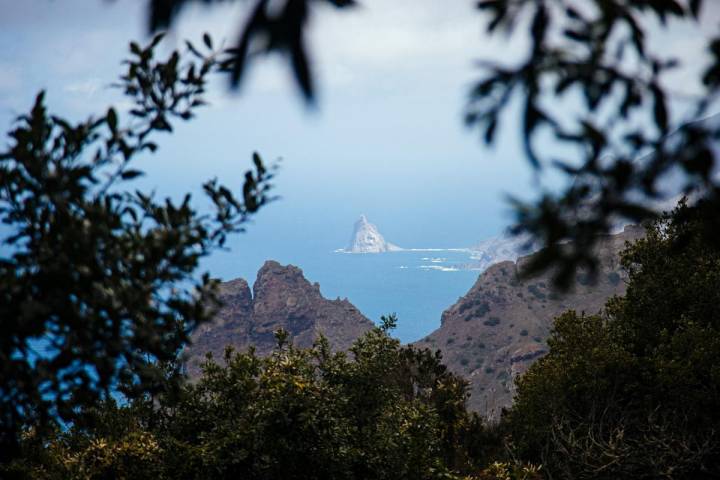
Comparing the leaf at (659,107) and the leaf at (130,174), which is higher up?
the leaf at (130,174)

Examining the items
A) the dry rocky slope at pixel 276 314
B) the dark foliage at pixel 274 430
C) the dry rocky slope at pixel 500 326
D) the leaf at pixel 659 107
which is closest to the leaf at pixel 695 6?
the leaf at pixel 659 107

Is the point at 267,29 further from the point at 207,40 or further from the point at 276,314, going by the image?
the point at 276,314

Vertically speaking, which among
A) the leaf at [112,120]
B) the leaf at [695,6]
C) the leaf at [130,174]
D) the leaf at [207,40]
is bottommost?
the leaf at [695,6]

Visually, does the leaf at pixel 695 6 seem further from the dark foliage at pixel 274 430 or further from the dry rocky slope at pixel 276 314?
the dry rocky slope at pixel 276 314

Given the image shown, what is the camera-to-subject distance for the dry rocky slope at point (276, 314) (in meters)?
102

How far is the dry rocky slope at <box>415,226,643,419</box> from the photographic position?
81.3 m

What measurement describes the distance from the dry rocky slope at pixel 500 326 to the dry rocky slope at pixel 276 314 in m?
14.0

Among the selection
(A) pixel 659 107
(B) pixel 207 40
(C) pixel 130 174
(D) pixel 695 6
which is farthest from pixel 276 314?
(D) pixel 695 6

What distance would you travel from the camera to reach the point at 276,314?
10438cm

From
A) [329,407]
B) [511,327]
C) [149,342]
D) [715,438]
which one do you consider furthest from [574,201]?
[511,327]

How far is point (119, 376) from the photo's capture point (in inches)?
183

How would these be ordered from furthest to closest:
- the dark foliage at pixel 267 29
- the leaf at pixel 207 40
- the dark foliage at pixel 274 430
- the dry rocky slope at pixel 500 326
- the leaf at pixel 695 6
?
the dry rocky slope at pixel 500 326
the dark foliage at pixel 274 430
the leaf at pixel 207 40
the leaf at pixel 695 6
the dark foliage at pixel 267 29

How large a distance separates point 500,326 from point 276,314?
112ft

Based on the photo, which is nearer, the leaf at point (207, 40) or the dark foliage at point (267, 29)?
the dark foliage at point (267, 29)
